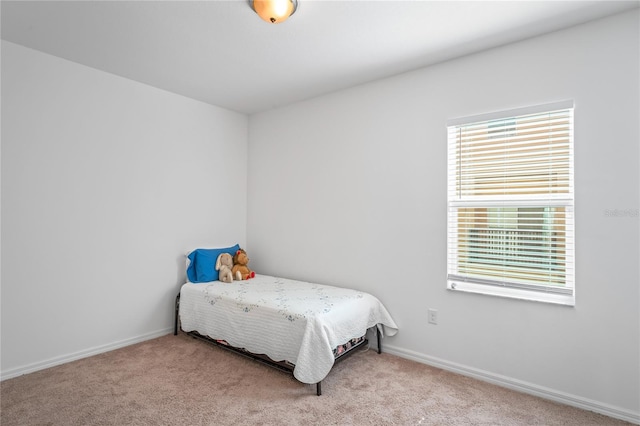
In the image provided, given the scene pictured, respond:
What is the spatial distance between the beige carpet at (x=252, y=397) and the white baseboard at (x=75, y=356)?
0.05 metres

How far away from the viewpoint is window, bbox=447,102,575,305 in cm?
225

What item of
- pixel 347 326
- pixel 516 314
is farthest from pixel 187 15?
pixel 516 314

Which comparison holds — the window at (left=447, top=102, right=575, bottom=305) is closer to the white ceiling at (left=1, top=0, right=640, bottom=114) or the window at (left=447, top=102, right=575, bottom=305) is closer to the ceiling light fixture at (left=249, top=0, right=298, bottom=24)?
the white ceiling at (left=1, top=0, right=640, bottom=114)

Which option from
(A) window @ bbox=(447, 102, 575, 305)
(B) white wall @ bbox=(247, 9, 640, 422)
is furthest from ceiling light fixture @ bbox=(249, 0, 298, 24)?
(A) window @ bbox=(447, 102, 575, 305)

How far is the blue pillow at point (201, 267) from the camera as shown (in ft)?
11.2

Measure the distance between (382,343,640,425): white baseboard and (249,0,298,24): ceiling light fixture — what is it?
2707mm

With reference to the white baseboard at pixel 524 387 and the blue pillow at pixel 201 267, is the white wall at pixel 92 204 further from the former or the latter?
the white baseboard at pixel 524 387

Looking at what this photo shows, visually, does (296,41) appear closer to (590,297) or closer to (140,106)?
(140,106)

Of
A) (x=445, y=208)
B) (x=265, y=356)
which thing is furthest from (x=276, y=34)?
(x=265, y=356)

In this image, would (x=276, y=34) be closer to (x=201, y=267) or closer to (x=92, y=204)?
(x=92, y=204)

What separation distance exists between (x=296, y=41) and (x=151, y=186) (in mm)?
1996

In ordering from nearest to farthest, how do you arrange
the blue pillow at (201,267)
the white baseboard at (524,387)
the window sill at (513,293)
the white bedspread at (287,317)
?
the white baseboard at (524,387), the window sill at (513,293), the white bedspread at (287,317), the blue pillow at (201,267)

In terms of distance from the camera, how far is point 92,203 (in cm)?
289

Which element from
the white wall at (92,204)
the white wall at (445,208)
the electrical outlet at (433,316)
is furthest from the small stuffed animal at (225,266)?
the electrical outlet at (433,316)
